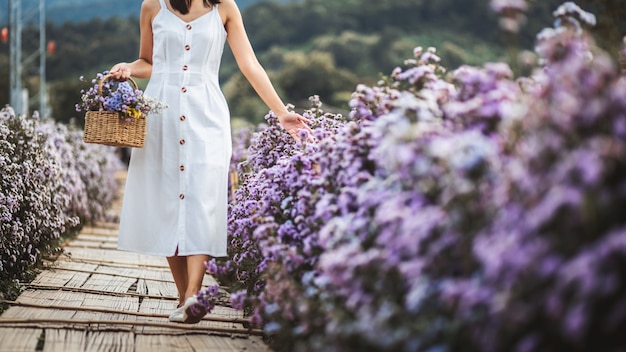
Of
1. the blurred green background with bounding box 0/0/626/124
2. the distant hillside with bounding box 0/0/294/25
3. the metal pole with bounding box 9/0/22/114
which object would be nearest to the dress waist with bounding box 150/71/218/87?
the metal pole with bounding box 9/0/22/114

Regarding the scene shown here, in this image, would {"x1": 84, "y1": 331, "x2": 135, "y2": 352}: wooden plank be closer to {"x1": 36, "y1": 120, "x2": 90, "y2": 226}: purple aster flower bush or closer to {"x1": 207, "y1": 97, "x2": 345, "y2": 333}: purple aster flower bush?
{"x1": 207, "y1": 97, "x2": 345, "y2": 333}: purple aster flower bush

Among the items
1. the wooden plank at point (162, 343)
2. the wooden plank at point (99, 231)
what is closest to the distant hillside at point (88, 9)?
the wooden plank at point (99, 231)

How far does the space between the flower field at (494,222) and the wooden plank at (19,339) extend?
4.23 ft

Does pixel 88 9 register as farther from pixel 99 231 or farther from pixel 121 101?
pixel 121 101

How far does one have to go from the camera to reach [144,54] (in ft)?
15.3

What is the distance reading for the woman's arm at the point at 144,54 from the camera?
14.4ft

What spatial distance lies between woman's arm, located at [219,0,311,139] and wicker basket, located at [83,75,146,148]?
2.10ft

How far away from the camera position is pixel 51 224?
5984 mm

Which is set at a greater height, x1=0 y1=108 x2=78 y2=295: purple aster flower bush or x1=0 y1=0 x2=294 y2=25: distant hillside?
x1=0 y1=0 x2=294 y2=25: distant hillside

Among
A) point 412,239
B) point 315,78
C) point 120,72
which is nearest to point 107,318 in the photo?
point 120,72

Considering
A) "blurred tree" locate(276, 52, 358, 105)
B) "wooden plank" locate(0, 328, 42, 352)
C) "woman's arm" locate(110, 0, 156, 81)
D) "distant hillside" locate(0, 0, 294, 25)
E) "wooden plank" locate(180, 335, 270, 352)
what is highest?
"distant hillside" locate(0, 0, 294, 25)

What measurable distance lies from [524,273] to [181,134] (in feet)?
8.92

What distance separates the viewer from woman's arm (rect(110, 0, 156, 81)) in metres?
4.38

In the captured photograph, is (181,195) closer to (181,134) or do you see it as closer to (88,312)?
(181,134)
